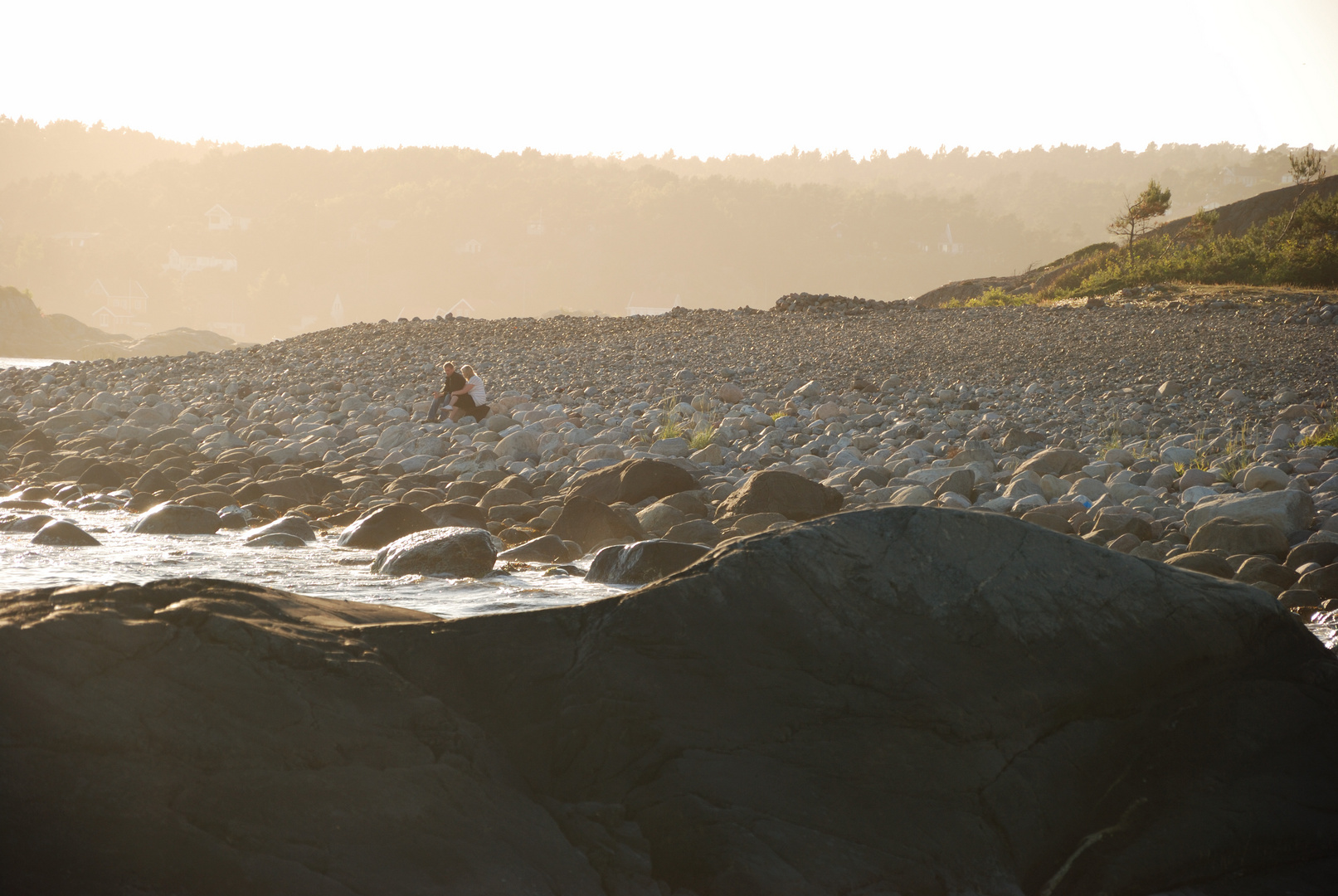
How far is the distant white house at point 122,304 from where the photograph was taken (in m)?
76.8

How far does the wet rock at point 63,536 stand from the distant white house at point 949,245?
77319mm

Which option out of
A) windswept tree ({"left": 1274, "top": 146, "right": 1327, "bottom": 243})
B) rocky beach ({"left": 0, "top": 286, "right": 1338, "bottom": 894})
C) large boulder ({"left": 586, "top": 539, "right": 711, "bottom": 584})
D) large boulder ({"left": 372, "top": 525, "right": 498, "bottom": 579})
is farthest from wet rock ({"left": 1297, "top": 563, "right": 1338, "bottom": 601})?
windswept tree ({"left": 1274, "top": 146, "right": 1327, "bottom": 243})

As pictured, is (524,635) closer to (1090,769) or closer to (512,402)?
(1090,769)

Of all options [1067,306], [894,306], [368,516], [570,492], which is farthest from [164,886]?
[894,306]

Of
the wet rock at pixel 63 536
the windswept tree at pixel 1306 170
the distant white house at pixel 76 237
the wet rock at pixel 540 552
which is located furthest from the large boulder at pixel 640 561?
the distant white house at pixel 76 237

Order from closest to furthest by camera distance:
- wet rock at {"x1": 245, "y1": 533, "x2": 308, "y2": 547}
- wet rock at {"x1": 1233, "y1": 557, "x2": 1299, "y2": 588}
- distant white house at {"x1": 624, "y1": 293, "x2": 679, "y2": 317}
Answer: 1. wet rock at {"x1": 1233, "y1": 557, "x2": 1299, "y2": 588}
2. wet rock at {"x1": 245, "y1": 533, "x2": 308, "y2": 547}
3. distant white house at {"x1": 624, "y1": 293, "x2": 679, "y2": 317}

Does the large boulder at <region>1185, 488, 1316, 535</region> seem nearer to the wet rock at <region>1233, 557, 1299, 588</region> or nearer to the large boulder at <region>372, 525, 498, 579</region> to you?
the wet rock at <region>1233, 557, 1299, 588</region>

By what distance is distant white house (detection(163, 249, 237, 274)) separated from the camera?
8075cm

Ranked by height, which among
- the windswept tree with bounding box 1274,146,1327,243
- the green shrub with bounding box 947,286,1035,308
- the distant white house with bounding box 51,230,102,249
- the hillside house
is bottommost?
the green shrub with bounding box 947,286,1035,308

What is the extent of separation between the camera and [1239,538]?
18.6 ft

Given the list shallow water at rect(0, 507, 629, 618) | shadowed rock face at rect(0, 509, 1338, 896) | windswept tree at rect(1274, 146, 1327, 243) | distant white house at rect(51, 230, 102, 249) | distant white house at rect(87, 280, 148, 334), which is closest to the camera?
shadowed rock face at rect(0, 509, 1338, 896)

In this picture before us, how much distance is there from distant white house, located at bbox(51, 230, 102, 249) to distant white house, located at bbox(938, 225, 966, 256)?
68848 millimetres

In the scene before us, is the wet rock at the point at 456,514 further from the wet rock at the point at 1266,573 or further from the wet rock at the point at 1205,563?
the wet rock at the point at 1266,573

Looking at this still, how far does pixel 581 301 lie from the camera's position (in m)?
77.7
